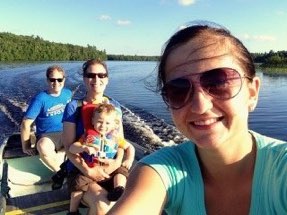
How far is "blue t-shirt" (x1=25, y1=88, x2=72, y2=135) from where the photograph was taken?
4.54 meters

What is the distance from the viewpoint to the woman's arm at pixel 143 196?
115 centimetres

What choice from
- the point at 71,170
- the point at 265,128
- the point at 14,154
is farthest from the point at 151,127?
the point at 71,170

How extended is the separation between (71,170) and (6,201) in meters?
0.58

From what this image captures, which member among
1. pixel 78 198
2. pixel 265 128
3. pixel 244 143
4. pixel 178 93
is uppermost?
pixel 178 93

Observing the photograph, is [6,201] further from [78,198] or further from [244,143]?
[244,143]

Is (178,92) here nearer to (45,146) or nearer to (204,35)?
(204,35)

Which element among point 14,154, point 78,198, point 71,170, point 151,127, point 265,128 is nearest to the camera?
point 78,198

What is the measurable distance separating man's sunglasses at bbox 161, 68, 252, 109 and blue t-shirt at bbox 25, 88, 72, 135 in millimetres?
3600

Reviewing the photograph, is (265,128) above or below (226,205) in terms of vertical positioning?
below

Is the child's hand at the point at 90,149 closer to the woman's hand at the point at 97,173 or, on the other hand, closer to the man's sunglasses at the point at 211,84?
the woman's hand at the point at 97,173

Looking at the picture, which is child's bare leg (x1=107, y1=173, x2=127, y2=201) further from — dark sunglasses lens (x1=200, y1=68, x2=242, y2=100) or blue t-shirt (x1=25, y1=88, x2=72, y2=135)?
dark sunglasses lens (x1=200, y1=68, x2=242, y2=100)

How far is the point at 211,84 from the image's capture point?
1.15 metres

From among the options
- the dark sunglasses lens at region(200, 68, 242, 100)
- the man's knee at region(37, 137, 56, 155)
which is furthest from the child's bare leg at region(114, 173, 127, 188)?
the dark sunglasses lens at region(200, 68, 242, 100)

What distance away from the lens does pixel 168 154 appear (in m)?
1.25
